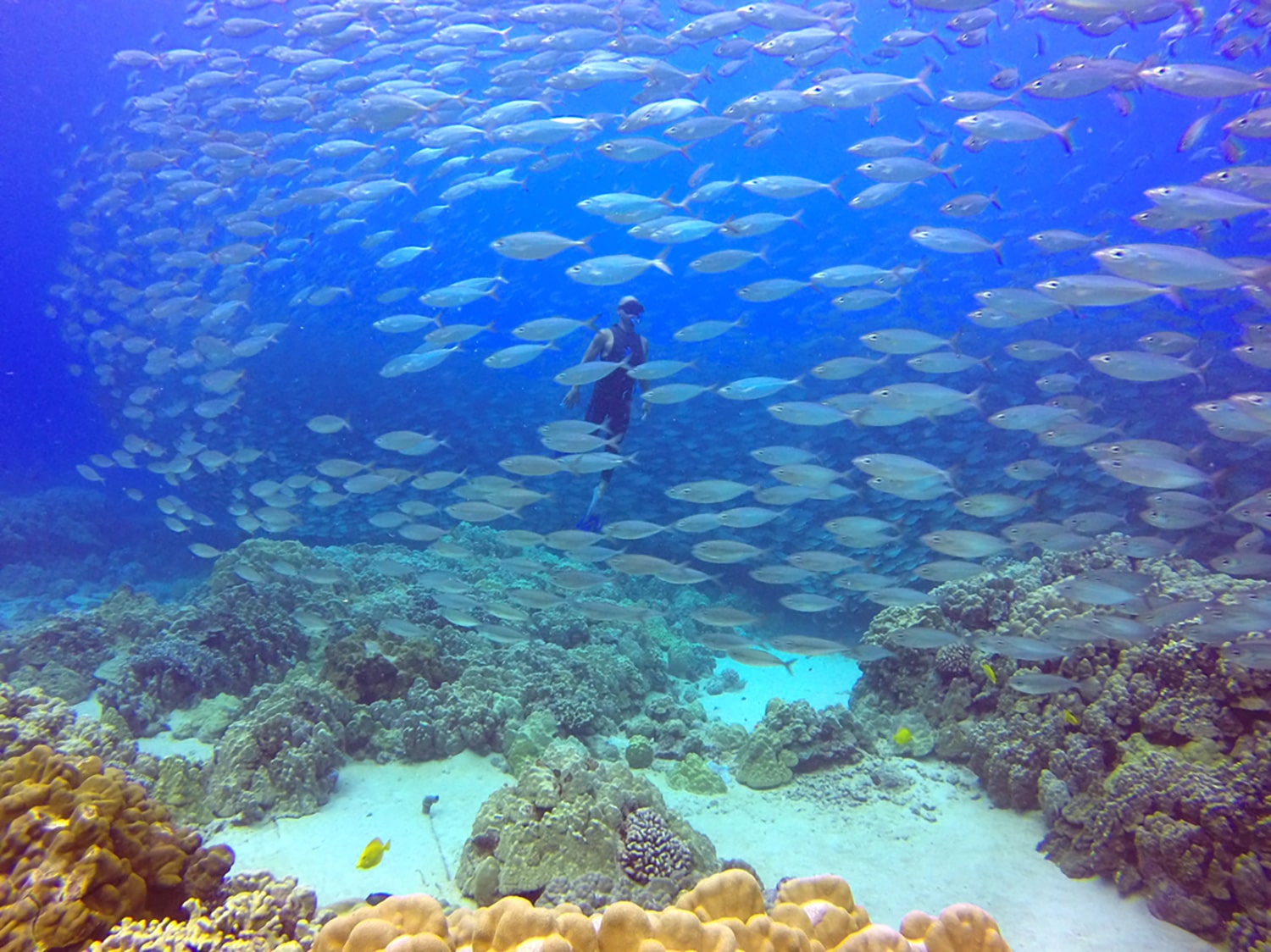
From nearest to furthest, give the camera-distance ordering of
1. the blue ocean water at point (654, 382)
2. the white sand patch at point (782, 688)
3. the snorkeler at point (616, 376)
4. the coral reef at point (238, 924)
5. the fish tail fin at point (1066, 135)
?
the coral reef at point (238, 924) → the blue ocean water at point (654, 382) → the fish tail fin at point (1066, 135) → the white sand patch at point (782, 688) → the snorkeler at point (616, 376)

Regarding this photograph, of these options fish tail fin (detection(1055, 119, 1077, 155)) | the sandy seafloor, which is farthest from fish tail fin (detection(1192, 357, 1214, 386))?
the sandy seafloor

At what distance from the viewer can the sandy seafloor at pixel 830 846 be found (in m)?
3.57

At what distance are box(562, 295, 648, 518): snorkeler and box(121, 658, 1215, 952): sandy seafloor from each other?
14.6ft

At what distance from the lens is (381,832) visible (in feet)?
14.5

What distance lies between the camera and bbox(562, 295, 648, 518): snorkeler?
823 centimetres

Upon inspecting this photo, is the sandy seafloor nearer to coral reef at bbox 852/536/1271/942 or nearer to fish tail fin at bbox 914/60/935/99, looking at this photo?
coral reef at bbox 852/536/1271/942

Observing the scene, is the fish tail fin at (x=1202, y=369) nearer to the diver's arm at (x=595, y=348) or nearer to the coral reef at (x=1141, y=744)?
the coral reef at (x=1141, y=744)

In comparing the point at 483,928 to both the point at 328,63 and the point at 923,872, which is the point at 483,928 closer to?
the point at 923,872

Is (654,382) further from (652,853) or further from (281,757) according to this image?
(652,853)

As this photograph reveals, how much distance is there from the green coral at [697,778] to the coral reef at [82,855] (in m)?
3.44

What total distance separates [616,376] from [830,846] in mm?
6339

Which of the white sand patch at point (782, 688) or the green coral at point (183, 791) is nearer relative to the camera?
the green coral at point (183, 791)

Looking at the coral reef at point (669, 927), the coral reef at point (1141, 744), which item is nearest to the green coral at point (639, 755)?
the coral reef at point (1141, 744)

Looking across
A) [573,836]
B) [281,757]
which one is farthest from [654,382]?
[573,836]
